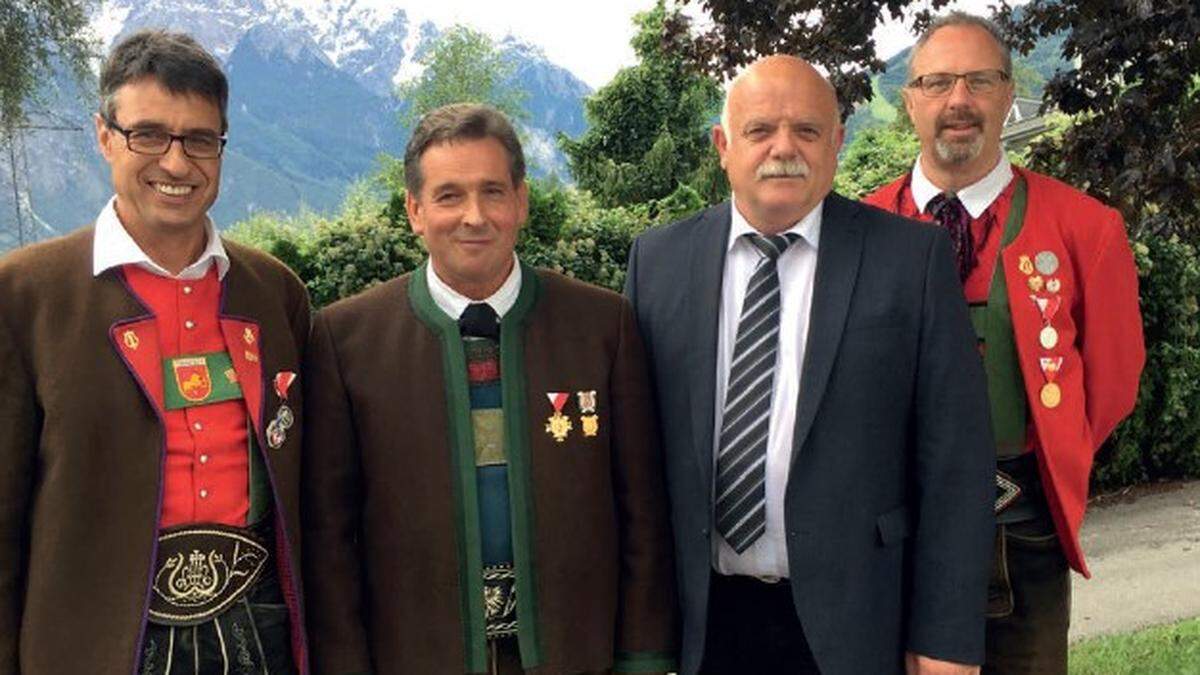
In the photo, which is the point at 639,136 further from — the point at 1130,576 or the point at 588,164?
the point at 1130,576

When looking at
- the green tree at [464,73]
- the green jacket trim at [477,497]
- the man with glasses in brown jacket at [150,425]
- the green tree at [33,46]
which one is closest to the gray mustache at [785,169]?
the green jacket trim at [477,497]

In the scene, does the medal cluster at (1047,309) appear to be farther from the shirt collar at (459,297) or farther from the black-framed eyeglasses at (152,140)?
the black-framed eyeglasses at (152,140)

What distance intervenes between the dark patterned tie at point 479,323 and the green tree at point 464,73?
5578 cm

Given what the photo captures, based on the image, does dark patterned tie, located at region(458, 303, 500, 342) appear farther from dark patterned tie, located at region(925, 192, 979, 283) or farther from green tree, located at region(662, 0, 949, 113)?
green tree, located at region(662, 0, 949, 113)

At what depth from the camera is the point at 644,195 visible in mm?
27734

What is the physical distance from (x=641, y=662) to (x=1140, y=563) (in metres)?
5.85

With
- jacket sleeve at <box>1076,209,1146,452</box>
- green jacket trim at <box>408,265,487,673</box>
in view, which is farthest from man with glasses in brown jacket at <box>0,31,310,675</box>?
jacket sleeve at <box>1076,209,1146,452</box>

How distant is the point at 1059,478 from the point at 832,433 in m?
0.78

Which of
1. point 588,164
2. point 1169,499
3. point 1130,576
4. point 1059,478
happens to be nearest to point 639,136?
point 588,164

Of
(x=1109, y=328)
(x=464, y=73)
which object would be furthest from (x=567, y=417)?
(x=464, y=73)

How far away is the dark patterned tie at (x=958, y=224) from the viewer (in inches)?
117

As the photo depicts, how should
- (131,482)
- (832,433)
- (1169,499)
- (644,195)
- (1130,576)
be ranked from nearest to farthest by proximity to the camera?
(131,482) → (832,433) → (1130,576) → (1169,499) → (644,195)

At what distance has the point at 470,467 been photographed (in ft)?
8.18

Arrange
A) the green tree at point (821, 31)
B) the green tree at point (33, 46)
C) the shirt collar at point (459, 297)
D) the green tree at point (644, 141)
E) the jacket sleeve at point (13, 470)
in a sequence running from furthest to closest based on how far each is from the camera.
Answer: the green tree at point (644, 141) < the green tree at point (33, 46) < the green tree at point (821, 31) < the shirt collar at point (459, 297) < the jacket sleeve at point (13, 470)
